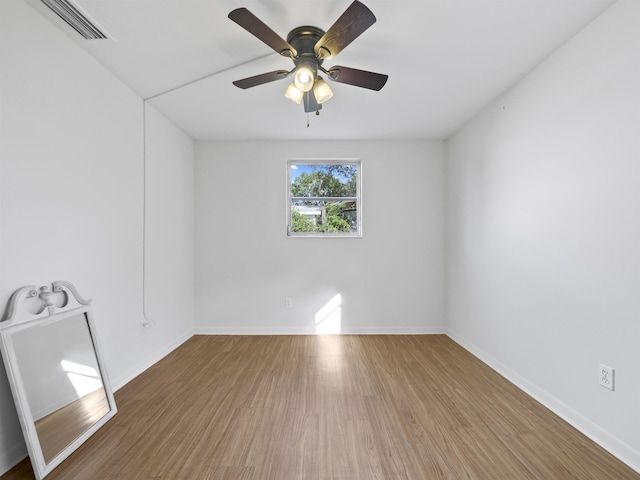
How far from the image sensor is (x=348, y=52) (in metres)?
2.29

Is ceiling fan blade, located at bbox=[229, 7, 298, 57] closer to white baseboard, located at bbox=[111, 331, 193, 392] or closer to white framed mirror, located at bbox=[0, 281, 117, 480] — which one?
white framed mirror, located at bbox=[0, 281, 117, 480]

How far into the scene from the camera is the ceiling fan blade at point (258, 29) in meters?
1.56

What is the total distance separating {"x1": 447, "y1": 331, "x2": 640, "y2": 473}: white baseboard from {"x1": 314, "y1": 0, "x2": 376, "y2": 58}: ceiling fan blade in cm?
253

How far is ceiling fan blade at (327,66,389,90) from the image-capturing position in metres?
1.99

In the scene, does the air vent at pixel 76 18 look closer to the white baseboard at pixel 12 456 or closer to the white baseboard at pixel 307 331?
the white baseboard at pixel 12 456

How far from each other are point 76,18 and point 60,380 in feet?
6.74

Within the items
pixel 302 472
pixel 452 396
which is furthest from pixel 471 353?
pixel 302 472

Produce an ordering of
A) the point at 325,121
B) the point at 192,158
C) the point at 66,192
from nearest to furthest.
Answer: the point at 66,192 < the point at 325,121 < the point at 192,158

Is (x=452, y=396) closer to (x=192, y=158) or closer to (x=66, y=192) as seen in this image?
(x=66, y=192)

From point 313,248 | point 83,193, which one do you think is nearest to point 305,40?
point 83,193

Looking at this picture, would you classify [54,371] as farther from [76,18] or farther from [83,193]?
[76,18]

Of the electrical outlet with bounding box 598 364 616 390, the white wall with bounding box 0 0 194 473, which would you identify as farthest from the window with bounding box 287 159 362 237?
the electrical outlet with bounding box 598 364 616 390

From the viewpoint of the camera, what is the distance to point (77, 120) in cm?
218

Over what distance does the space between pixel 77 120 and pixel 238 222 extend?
7.19ft
